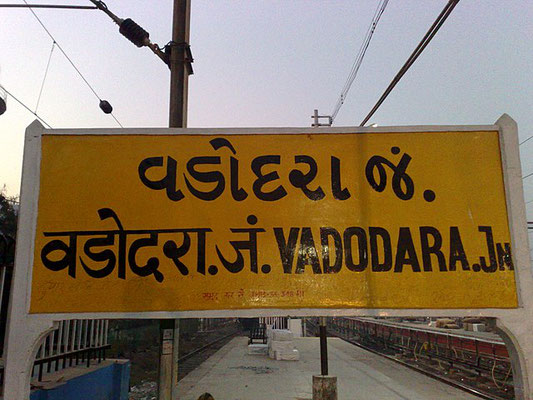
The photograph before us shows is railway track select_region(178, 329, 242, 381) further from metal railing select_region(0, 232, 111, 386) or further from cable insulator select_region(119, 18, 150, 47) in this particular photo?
cable insulator select_region(119, 18, 150, 47)

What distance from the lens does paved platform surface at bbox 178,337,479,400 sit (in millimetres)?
12828

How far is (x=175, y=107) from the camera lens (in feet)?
19.5

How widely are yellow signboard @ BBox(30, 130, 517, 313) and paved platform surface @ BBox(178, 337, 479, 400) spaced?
9.78m

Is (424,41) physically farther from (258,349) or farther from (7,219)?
(7,219)

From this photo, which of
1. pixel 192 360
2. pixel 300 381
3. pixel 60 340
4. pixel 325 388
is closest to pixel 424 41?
pixel 60 340

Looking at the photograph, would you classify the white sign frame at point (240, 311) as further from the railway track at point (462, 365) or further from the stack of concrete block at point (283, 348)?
the stack of concrete block at point (283, 348)

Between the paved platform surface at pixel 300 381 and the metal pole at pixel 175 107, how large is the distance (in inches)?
298

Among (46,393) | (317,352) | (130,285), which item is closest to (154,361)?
(317,352)

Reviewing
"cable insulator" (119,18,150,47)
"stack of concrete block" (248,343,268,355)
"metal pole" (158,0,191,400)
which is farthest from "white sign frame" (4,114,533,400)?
"stack of concrete block" (248,343,268,355)

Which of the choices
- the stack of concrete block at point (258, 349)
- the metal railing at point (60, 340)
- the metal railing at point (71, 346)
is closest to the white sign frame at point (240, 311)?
the metal railing at point (60, 340)

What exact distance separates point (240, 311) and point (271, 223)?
2.66 feet

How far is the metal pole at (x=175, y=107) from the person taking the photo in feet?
17.1

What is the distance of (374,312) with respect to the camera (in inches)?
139

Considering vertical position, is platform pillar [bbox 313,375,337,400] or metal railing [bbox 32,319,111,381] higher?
metal railing [bbox 32,319,111,381]
